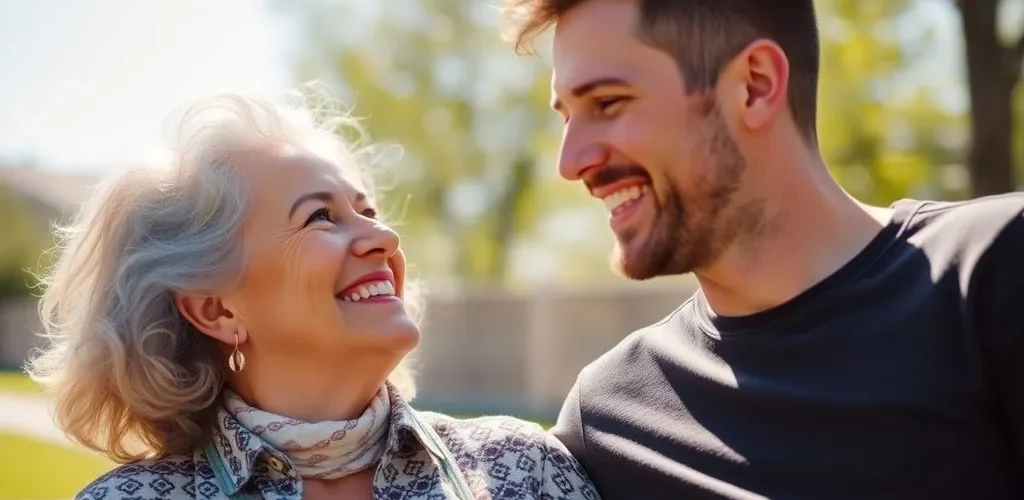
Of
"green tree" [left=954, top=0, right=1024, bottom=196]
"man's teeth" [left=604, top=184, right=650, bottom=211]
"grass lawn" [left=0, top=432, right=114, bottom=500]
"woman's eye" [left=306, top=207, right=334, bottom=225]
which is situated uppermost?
"woman's eye" [left=306, top=207, right=334, bottom=225]

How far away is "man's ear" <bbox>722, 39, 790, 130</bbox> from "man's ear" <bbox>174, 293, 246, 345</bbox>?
4.69ft

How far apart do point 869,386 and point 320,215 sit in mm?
1478

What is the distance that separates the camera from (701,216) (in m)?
2.88

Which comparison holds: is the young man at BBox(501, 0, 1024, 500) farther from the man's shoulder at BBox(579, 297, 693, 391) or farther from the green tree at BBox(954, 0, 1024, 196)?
the green tree at BBox(954, 0, 1024, 196)

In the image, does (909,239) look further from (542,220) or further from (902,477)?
(542,220)

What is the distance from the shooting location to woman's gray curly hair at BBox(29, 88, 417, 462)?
123 inches

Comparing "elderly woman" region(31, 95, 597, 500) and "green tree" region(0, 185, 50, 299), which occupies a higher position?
"elderly woman" region(31, 95, 597, 500)

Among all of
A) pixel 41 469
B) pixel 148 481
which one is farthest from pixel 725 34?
pixel 41 469

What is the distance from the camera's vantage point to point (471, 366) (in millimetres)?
20953

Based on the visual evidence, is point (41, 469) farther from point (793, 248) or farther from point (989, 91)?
point (793, 248)

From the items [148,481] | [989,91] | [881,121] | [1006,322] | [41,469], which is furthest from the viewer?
[881,121]

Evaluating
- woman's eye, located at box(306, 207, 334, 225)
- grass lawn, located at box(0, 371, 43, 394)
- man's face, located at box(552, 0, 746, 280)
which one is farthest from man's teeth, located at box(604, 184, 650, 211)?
grass lawn, located at box(0, 371, 43, 394)

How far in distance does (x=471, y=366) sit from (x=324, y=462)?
17948mm

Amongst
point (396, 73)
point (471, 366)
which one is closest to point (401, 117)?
point (396, 73)
